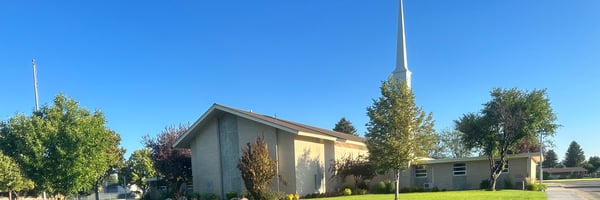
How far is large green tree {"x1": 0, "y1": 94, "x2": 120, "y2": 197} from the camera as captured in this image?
1827 cm

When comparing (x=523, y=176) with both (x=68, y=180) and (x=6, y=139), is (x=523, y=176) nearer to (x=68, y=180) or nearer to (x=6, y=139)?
(x=68, y=180)

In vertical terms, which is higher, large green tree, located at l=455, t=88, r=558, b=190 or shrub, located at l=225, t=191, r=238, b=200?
large green tree, located at l=455, t=88, r=558, b=190

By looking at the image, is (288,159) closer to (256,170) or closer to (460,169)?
(256,170)

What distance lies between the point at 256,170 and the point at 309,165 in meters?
5.67

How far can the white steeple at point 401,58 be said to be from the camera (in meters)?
43.8

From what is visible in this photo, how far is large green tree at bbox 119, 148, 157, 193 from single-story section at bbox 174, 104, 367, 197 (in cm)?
2109

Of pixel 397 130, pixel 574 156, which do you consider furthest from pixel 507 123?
pixel 574 156

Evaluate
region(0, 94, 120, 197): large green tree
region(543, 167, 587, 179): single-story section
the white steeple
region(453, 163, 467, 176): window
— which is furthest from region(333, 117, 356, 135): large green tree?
region(0, 94, 120, 197): large green tree

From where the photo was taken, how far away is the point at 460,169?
3534 centimetres

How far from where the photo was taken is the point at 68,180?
18.6 metres

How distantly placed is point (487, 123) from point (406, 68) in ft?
37.9

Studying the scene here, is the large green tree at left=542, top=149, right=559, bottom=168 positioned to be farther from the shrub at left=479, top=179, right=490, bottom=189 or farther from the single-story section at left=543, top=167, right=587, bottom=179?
the shrub at left=479, top=179, right=490, bottom=189

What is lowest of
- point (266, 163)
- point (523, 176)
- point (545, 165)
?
point (545, 165)

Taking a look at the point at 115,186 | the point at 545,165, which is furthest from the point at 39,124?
the point at 545,165
